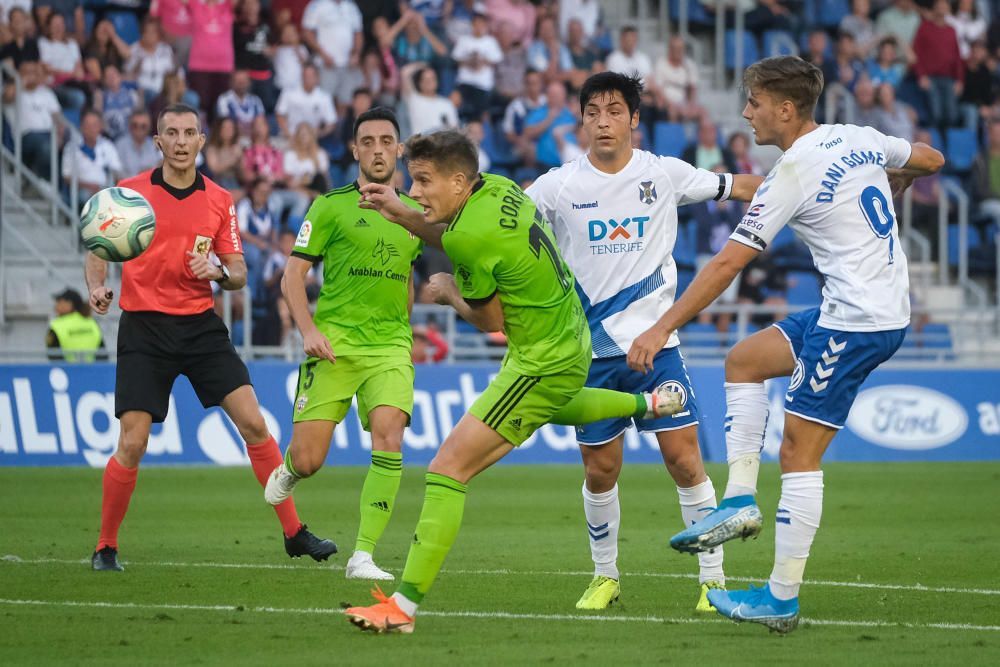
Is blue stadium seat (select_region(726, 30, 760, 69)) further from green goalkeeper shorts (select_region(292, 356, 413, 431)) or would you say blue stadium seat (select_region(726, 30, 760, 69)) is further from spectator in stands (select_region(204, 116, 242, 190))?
green goalkeeper shorts (select_region(292, 356, 413, 431))

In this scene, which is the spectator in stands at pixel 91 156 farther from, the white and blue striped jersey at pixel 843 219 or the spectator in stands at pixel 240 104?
the white and blue striped jersey at pixel 843 219

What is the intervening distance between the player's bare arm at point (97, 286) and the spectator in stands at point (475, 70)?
14.0 m

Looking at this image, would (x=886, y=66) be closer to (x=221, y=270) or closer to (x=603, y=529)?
(x=221, y=270)

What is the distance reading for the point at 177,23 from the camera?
2234 cm

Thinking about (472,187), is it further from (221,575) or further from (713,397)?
(713,397)

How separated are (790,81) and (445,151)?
168cm

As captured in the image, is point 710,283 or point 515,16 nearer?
point 710,283

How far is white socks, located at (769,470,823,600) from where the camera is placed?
7410 mm

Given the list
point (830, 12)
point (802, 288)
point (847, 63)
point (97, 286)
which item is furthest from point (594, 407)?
point (830, 12)

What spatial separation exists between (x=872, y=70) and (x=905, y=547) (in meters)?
16.8

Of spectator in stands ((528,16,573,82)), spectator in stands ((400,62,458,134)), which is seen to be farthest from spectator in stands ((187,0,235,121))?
spectator in stands ((528,16,573,82))

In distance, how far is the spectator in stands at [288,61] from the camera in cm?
2305

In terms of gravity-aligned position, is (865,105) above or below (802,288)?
above

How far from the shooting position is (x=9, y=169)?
21.9 m
